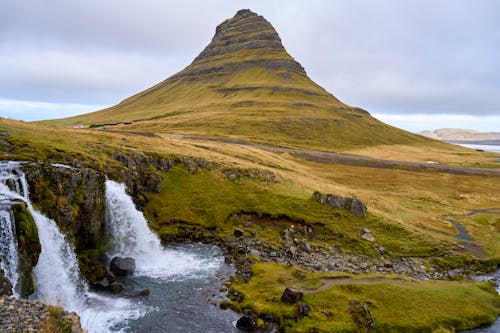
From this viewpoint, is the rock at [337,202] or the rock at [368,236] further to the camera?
the rock at [337,202]

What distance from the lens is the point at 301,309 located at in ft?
103

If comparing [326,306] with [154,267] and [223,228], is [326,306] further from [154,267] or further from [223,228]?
[223,228]

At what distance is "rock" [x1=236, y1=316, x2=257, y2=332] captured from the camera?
29.6 metres

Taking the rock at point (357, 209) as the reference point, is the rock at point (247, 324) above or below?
below

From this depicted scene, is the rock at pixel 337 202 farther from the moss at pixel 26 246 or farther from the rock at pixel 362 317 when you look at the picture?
the moss at pixel 26 246

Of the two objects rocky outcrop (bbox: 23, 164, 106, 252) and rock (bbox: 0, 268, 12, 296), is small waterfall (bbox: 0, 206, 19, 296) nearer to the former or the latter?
rock (bbox: 0, 268, 12, 296)

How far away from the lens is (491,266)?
163 ft

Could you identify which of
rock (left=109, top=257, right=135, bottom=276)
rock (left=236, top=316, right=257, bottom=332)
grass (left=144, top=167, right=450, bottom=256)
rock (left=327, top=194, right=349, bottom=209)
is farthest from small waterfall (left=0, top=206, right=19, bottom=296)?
rock (left=327, top=194, right=349, bottom=209)

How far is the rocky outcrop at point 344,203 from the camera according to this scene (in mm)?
60156

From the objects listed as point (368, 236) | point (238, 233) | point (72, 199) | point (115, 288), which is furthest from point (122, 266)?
point (368, 236)

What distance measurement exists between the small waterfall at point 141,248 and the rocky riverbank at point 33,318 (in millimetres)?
18990

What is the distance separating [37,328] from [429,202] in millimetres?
85830

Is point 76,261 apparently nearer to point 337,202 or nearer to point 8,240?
point 8,240

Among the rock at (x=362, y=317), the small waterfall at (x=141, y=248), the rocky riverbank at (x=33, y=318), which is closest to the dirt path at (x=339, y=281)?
the rock at (x=362, y=317)
